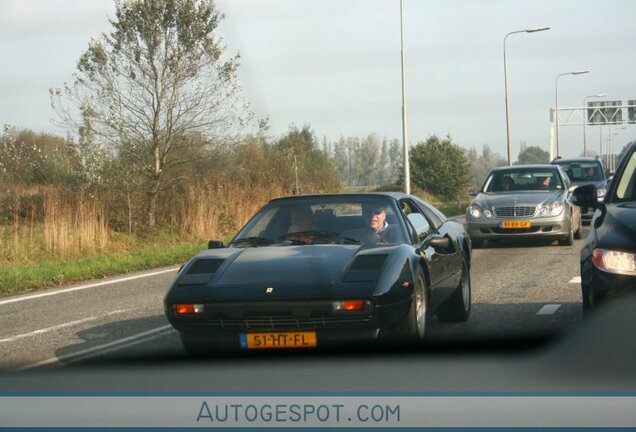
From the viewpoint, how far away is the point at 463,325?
342 inches

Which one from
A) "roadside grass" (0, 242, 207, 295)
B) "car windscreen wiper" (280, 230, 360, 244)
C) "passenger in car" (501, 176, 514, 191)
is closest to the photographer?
"car windscreen wiper" (280, 230, 360, 244)

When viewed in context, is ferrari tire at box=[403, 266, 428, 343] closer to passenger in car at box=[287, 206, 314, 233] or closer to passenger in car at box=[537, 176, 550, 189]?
passenger in car at box=[287, 206, 314, 233]

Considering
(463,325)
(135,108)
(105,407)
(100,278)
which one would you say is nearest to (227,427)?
(105,407)

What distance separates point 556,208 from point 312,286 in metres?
11.8

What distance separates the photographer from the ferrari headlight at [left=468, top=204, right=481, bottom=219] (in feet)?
57.6

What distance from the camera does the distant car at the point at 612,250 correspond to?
6027 mm

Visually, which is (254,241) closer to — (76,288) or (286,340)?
(286,340)

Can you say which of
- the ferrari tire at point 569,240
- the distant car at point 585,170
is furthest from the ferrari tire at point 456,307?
the distant car at point 585,170

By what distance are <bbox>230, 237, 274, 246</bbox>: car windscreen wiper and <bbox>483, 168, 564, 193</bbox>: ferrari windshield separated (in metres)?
Answer: 11.5

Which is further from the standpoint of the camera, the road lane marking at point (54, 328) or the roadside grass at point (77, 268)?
the roadside grass at point (77, 268)

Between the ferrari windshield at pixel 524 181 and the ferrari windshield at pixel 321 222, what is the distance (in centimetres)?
1095

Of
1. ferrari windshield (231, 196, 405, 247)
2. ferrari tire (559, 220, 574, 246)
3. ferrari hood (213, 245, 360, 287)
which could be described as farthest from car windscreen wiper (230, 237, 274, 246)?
ferrari tire (559, 220, 574, 246)

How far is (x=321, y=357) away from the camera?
6578mm

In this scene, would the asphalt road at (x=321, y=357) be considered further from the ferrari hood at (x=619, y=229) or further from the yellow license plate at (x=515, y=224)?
the yellow license plate at (x=515, y=224)
